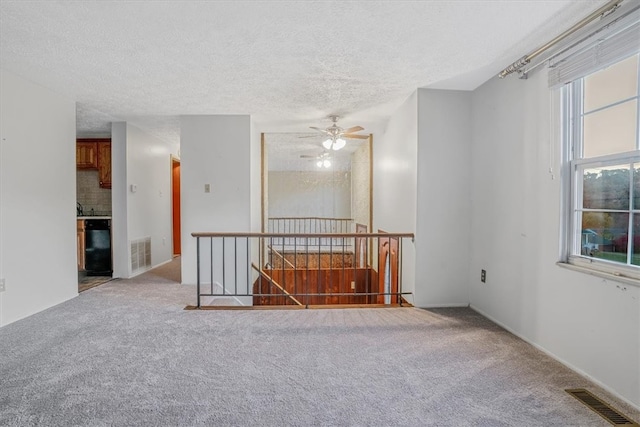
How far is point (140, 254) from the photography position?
511 centimetres

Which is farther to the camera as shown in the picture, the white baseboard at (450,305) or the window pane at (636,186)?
the white baseboard at (450,305)

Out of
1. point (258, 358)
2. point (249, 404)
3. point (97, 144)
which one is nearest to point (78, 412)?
point (249, 404)

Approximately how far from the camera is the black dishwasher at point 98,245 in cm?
484

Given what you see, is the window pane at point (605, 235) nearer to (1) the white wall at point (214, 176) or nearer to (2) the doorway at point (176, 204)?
(1) the white wall at point (214, 176)

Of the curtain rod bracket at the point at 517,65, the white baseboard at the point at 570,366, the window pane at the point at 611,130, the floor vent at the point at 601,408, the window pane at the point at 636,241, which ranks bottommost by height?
the floor vent at the point at 601,408

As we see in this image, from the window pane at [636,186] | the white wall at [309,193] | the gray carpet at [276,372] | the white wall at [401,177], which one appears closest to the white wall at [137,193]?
the gray carpet at [276,372]

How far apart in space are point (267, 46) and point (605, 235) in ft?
8.69

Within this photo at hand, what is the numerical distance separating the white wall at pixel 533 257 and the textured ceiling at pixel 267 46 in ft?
1.47

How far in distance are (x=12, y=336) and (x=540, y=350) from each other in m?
4.24

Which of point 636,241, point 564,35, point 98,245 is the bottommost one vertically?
point 98,245

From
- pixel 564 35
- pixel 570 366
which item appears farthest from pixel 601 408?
pixel 564 35

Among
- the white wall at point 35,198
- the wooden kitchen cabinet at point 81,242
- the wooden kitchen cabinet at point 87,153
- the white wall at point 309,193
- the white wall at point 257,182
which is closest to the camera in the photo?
the white wall at point 35,198

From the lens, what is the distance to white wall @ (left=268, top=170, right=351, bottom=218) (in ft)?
20.3

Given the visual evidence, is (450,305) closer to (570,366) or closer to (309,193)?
(570,366)
